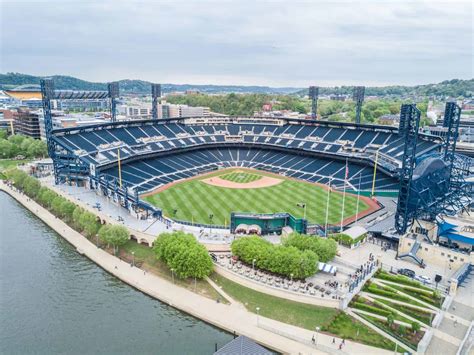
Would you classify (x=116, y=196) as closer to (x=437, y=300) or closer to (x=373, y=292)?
(x=373, y=292)

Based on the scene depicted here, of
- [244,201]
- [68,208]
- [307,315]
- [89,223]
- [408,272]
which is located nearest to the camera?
[307,315]

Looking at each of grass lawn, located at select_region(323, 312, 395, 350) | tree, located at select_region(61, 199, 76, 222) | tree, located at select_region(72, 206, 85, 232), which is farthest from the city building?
grass lawn, located at select_region(323, 312, 395, 350)

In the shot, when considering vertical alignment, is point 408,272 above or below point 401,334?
above

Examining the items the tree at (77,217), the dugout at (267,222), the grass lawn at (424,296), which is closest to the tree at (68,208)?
the tree at (77,217)

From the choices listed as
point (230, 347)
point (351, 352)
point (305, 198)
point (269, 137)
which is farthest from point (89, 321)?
point (269, 137)

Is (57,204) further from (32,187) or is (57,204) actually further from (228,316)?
(228,316)

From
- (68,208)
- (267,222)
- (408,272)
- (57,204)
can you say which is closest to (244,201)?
(267,222)

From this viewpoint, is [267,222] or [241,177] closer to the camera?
[267,222]

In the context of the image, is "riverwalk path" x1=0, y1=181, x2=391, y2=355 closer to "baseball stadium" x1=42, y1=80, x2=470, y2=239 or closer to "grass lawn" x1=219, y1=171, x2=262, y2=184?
"baseball stadium" x1=42, y1=80, x2=470, y2=239
